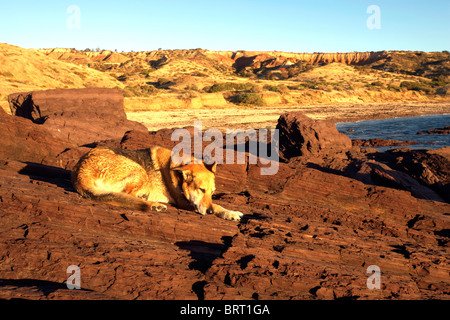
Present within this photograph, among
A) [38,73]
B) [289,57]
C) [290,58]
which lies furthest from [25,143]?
[289,57]

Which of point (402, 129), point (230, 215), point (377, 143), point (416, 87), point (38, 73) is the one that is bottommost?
point (377, 143)

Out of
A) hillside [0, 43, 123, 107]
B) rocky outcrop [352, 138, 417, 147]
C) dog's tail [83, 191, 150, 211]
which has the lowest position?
rocky outcrop [352, 138, 417, 147]

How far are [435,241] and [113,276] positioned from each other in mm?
5998

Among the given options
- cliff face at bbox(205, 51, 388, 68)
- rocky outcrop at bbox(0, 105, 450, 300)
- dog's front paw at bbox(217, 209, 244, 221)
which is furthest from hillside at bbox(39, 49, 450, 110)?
dog's front paw at bbox(217, 209, 244, 221)

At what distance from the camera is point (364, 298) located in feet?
13.1

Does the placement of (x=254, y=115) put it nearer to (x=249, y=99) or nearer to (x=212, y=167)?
(x=249, y=99)

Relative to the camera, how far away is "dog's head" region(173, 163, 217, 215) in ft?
20.6

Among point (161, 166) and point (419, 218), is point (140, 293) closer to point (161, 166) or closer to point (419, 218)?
point (161, 166)

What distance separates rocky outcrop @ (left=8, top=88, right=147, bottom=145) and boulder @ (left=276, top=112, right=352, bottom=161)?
24.2 ft

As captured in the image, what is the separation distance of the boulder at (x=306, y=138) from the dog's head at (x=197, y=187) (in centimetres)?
799

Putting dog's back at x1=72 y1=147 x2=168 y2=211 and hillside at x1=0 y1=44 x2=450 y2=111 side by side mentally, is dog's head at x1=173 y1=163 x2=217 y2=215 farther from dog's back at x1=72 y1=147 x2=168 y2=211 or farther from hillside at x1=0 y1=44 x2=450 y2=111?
hillside at x1=0 y1=44 x2=450 y2=111

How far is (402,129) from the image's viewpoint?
31.5 metres

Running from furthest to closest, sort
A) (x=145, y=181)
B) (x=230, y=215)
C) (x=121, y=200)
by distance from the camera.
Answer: (x=145, y=181) < (x=230, y=215) < (x=121, y=200)

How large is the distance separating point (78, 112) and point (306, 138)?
438 inches
